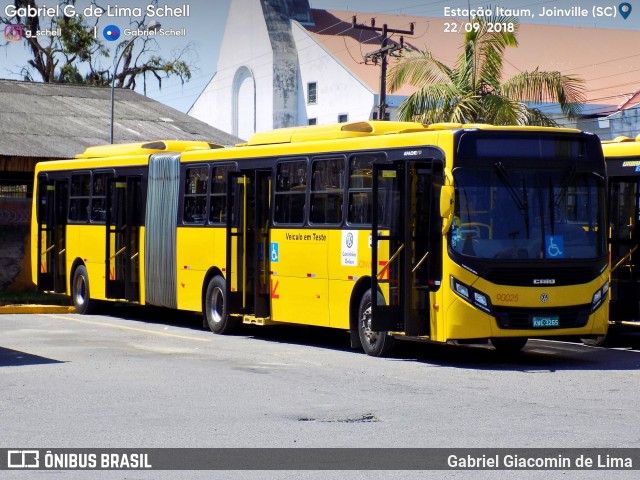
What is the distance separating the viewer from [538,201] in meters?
16.3

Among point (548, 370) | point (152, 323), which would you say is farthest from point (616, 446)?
point (152, 323)

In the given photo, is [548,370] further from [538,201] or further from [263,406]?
[263,406]

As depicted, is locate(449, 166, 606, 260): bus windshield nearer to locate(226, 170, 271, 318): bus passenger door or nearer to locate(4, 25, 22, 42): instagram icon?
locate(226, 170, 271, 318): bus passenger door

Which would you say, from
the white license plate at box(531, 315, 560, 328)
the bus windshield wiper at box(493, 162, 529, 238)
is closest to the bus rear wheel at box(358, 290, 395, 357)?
the white license plate at box(531, 315, 560, 328)

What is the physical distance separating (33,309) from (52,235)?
179cm

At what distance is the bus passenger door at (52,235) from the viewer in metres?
27.2

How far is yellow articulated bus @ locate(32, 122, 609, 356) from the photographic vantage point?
16000 millimetres

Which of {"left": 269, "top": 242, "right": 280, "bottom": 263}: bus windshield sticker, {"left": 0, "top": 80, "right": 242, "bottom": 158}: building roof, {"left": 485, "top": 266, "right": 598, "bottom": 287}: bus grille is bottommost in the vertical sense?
{"left": 485, "top": 266, "right": 598, "bottom": 287}: bus grille

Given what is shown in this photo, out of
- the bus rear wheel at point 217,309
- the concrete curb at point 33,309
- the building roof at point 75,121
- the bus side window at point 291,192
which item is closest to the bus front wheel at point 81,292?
the concrete curb at point 33,309

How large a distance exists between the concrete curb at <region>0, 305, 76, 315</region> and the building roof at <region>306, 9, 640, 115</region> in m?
35.4

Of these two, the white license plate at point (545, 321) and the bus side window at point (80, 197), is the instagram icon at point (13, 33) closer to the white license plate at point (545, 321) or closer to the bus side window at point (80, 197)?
the bus side window at point (80, 197)

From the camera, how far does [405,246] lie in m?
16.5

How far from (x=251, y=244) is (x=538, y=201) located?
564cm

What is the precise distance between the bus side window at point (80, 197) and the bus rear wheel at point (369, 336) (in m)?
10.0
